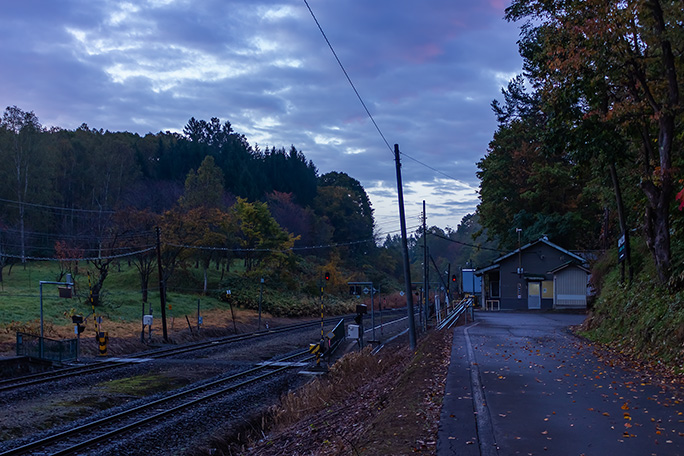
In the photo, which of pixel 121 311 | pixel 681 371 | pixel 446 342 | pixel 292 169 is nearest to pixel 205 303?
pixel 121 311

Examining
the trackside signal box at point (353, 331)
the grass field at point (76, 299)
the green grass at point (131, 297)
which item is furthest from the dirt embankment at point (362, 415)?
the grass field at point (76, 299)

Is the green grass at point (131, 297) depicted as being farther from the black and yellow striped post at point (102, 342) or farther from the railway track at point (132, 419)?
the railway track at point (132, 419)

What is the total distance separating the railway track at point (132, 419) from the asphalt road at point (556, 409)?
6775 millimetres

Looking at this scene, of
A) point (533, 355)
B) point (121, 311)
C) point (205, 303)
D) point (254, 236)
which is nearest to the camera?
point (533, 355)

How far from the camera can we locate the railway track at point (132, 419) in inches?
440

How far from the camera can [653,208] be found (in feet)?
54.9

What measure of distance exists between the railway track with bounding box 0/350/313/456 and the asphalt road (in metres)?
6.78

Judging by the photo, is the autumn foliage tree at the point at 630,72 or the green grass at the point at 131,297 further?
the green grass at the point at 131,297

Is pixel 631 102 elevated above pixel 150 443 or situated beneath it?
elevated above

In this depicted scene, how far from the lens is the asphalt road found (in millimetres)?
6809

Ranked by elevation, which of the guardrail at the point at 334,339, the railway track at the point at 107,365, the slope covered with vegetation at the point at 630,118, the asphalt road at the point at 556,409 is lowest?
the railway track at the point at 107,365

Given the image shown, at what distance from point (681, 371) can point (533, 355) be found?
14.7 ft

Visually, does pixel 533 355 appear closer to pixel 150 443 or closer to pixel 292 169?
pixel 150 443

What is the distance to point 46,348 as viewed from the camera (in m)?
22.6
